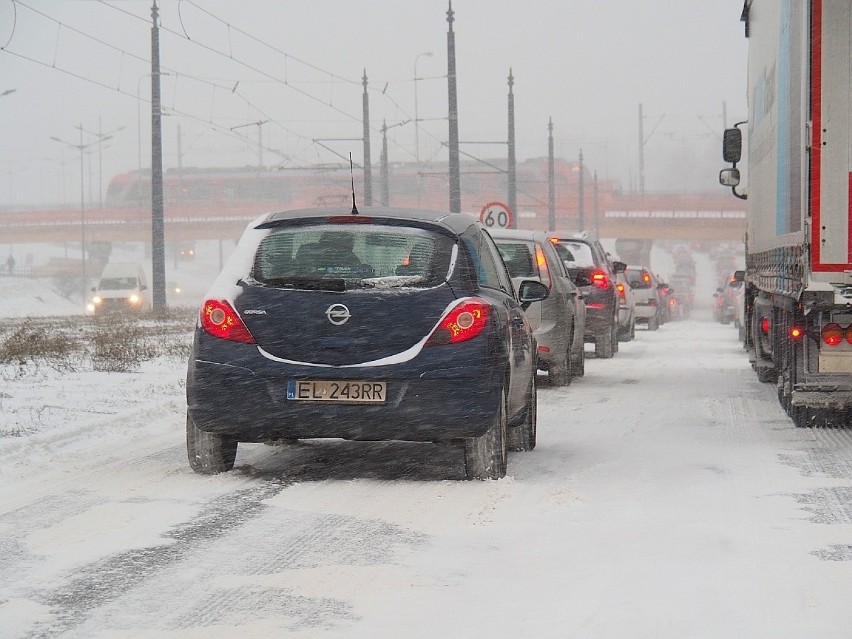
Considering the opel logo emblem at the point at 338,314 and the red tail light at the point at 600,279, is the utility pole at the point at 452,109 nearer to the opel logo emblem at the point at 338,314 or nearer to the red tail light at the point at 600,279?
the red tail light at the point at 600,279

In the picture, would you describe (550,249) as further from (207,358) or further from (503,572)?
Answer: (503,572)

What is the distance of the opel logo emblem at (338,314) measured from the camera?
24.7ft

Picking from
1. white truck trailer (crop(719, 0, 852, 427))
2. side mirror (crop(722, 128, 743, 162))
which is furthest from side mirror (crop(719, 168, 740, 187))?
white truck trailer (crop(719, 0, 852, 427))

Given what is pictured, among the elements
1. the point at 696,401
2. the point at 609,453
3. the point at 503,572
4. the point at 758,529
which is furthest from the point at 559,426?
the point at 503,572

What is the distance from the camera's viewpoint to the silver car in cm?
1437

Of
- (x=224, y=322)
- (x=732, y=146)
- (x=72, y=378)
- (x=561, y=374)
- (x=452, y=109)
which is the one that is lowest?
(x=561, y=374)

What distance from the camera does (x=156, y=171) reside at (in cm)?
Result: 3706

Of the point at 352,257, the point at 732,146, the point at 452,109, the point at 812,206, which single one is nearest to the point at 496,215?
the point at 452,109

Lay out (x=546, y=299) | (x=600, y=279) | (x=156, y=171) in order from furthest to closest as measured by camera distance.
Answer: (x=156, y=171) → (x=600, y=279) → (x=546, y=299)

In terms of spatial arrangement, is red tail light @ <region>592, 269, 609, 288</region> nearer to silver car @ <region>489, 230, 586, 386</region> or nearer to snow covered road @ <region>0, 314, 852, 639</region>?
silver car @ <region>489, 230, 586, 386</region>

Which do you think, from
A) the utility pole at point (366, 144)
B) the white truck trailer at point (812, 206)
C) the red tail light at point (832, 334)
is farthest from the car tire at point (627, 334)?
the red tail light at point (832, 334)

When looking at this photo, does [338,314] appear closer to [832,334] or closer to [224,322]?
[224,322]

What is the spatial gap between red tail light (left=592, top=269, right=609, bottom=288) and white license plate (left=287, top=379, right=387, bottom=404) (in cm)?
1213

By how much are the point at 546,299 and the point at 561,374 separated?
1380mm
